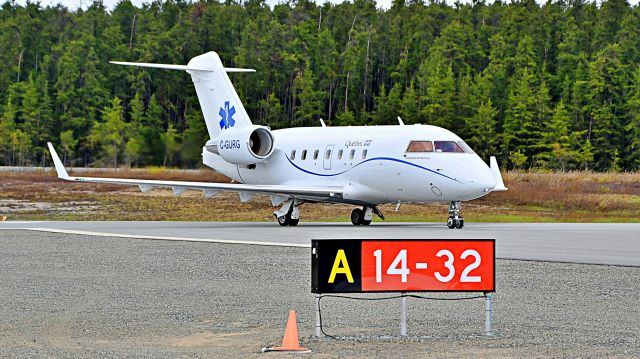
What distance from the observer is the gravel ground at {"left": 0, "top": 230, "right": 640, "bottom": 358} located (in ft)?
36.2

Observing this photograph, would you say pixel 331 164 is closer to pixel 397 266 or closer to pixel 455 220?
pixel 455 220

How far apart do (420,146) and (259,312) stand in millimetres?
18288

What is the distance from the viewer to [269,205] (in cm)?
4666

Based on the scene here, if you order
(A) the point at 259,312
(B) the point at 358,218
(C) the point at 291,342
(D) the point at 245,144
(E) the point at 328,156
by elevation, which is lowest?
(B) the point at 358,218

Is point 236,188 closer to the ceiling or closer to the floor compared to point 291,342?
closer to the ceiling

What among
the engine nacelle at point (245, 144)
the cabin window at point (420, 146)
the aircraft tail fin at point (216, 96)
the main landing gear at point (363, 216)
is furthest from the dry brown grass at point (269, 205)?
the cabin window at point (420, 146)

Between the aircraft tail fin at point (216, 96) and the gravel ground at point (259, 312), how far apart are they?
1671 cm

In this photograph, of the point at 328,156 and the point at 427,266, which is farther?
the point at 328,156

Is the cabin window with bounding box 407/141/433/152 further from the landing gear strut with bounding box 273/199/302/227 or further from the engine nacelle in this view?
the engine nacelle

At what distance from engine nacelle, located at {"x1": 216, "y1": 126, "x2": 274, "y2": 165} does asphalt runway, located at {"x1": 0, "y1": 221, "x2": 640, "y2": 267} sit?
7.01ft

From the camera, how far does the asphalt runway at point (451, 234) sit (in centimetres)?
2233

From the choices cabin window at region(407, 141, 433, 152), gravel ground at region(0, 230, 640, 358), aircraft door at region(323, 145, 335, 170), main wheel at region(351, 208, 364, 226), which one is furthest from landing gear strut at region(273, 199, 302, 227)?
gravel ground at region(0, 230, 640, 358)

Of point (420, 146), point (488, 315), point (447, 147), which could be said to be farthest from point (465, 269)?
point (420, 146)

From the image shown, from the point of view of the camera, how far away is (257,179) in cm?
3691
